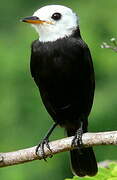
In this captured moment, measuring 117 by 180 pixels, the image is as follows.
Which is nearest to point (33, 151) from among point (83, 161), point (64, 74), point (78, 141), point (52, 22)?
point (78, 141)

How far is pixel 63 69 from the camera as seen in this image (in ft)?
26.2

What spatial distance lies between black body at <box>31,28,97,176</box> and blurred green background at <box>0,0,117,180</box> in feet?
6.80

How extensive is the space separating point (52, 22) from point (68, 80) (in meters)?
0.52

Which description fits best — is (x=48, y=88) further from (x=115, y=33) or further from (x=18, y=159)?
(x=115, y=33)

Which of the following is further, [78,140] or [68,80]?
[68,80]

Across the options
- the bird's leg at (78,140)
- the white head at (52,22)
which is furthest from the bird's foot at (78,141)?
the white head at (52,22)

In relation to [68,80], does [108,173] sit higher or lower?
lower

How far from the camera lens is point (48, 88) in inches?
320

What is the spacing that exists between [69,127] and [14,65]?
2599 mm

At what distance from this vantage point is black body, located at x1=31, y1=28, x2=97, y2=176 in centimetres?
802

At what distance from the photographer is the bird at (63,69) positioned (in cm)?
802

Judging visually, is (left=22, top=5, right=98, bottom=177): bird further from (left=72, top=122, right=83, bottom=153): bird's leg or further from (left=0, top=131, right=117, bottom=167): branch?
(left=0, top=131, right=117, bottom=167): branch

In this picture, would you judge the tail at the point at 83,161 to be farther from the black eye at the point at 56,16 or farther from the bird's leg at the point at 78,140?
the black eye at the point at 56,16

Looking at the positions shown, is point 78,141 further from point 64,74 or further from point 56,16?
point 56,16
